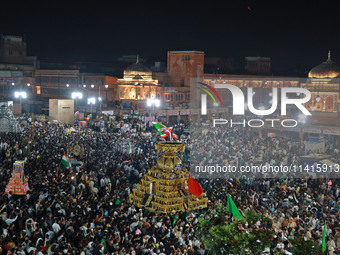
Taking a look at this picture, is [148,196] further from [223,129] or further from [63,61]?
[63,61]

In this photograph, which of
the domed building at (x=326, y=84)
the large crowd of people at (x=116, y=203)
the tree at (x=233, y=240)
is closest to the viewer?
the tree at (x=233, y=240)

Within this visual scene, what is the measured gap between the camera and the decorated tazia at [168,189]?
590 inches

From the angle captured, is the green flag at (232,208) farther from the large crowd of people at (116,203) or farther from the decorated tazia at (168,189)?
the decorated tazia at (168,189)

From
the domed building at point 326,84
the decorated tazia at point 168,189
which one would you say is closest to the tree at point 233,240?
the decorated tazia at point 168,189

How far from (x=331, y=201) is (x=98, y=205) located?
8809 mm

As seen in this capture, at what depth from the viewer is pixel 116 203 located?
49.2ft

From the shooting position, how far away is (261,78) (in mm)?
72250

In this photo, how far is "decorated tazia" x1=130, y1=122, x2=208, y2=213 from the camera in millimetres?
14977

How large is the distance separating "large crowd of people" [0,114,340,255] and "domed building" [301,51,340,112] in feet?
99.5

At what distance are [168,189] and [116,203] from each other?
1852 millimetres

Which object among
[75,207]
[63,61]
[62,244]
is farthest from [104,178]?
[63,61]

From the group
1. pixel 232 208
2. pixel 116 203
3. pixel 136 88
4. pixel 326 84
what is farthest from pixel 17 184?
pixel 326 84

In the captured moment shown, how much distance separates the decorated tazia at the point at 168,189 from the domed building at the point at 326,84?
4109 cm

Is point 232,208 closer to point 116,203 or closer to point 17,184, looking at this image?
Answer: point 116,203
